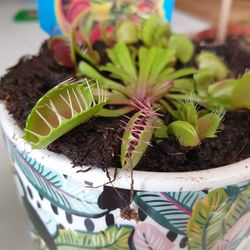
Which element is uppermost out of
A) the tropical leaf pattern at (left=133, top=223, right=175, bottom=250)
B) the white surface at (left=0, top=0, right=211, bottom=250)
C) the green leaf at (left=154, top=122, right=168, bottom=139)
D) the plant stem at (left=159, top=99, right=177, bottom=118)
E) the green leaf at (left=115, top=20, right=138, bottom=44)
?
the green leaf at (left=115, top=20, right=138, bottom=44)

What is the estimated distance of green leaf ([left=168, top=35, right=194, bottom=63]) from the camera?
0.52m

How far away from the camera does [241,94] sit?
37 cm

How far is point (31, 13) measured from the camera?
115 cm

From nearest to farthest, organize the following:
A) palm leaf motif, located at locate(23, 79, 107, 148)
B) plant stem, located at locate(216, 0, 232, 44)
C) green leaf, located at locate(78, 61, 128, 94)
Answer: palm leaf motif, located at locate(23, 79, 107, 148) < green leaf, located at locate(78, 61, 128, 94) < plant stem, located at locate(216, 0, 232, 44)

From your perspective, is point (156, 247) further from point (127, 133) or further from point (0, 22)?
point (0, 22)

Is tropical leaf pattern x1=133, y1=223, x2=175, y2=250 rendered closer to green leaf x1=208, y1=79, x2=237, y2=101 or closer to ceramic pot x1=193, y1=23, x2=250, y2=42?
green leaf x1=208, y1=79, x2=237, y2=101

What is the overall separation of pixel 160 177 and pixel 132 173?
2 centimetres

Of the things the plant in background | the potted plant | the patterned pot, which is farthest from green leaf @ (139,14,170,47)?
the patterned pot

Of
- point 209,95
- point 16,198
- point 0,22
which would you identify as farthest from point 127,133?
point 0,22

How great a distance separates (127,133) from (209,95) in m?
0.13

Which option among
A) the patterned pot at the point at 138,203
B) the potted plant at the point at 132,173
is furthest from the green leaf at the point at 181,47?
the patterned pot at the point at 138,203

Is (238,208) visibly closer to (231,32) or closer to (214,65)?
(214,65)

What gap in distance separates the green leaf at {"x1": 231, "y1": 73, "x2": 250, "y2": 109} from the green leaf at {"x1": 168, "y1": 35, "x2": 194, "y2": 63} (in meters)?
0.15

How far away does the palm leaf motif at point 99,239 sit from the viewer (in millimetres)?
355
